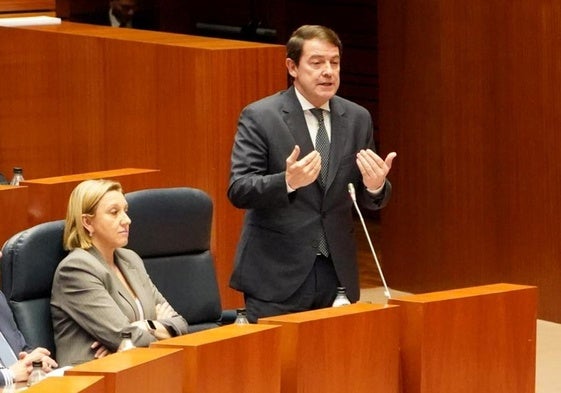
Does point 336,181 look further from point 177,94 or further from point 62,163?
point 62,163

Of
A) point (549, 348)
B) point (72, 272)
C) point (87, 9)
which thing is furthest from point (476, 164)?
point (87, 9)

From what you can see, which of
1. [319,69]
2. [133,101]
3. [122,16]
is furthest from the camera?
[122,16]

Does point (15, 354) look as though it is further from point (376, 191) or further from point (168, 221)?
point (376, 191)

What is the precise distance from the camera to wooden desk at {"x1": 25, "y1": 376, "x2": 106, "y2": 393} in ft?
8.73

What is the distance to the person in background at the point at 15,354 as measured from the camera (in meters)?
3.54

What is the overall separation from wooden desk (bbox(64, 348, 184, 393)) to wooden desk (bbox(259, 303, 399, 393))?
1.05 feet

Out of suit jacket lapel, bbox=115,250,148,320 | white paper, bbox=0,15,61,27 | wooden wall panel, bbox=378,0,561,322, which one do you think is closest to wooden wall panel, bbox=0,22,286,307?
white paper, bbox=0,15,61,27

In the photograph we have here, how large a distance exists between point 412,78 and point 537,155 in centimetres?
87

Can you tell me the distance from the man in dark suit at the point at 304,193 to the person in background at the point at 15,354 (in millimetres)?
589

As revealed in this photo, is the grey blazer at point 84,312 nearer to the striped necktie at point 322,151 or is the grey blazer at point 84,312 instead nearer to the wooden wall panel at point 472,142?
the striped necktie at point 322,151

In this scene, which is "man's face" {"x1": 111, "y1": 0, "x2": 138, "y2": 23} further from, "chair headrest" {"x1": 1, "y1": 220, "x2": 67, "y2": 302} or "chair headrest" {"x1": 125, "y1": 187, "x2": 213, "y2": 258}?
"chair headrest" {"x1": 1, "y1": 220, "x2": 67, "y2": 302}

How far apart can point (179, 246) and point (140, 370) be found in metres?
1.61

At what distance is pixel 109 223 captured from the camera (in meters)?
3.99

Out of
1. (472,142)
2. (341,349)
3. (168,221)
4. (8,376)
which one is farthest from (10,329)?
(472,142)
